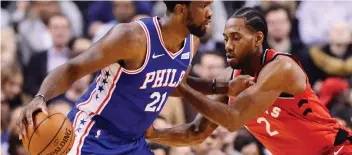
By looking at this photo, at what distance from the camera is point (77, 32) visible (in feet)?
30.2

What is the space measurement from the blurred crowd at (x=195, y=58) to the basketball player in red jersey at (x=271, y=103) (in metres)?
1.81

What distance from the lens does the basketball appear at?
4.44m

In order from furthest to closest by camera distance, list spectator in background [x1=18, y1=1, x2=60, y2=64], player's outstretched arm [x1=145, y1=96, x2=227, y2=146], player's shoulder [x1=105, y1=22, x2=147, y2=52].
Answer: spectator in background [x1=18, y1=1, x2=60, y2=64]
player's outstretched arm [x1=145, y1=96, x2=227, y2=146]
player's shoulder [x1=105, y1=22, x2=147, y2=52]

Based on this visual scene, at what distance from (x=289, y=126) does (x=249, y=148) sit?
2.14 meters

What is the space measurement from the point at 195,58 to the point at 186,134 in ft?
8.38

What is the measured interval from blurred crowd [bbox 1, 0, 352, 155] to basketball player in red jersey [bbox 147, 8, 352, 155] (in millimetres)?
1812

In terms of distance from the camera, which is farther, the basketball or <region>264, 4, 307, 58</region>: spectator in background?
<region>264, 4, 307, 58</region>: spectator in background

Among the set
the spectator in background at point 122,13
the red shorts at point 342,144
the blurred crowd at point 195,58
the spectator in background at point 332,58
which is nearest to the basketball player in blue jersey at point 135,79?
the red shorts at point 342,144

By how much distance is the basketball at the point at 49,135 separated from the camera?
4.44 metres

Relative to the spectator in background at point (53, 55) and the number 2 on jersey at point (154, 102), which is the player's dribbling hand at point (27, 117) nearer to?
the number 2 on jersey at point (154, 102)

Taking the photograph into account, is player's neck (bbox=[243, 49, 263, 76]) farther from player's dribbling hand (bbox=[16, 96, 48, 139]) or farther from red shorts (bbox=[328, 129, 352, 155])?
player's dribbling hand (bbox=[16, 96, 48, 139])

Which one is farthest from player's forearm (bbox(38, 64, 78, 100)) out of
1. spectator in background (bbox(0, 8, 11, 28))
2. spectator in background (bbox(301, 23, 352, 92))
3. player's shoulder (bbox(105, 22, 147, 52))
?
spectator in background (bbox(0, 8, 11, 28))

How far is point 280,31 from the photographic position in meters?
8.30

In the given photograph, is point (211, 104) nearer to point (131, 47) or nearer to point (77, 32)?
point (131, 47)
